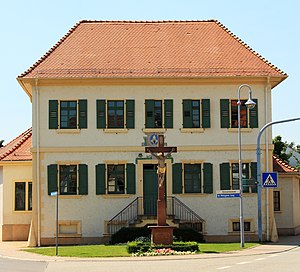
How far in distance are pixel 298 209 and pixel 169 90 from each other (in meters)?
12.0

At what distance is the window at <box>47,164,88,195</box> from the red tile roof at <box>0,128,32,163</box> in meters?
3.24

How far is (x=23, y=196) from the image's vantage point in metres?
35.7

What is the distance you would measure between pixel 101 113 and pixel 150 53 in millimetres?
4484

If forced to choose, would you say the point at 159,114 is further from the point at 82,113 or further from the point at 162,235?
the point at 162,235

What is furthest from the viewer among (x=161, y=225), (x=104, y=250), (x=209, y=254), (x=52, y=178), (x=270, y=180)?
(x=52, y=178)

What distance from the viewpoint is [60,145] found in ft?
108

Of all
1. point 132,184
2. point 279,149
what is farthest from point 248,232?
point 279,149

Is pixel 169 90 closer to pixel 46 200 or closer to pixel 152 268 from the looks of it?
pixel 46 200

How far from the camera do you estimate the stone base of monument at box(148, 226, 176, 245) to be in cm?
2712

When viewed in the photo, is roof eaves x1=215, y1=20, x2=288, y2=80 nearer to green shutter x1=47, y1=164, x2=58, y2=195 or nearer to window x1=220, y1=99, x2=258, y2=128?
window x1=220, y1=99, x2=258, y2=128

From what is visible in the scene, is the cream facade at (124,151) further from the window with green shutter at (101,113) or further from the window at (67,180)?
the window at (67,180)

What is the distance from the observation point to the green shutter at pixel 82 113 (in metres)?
33.1

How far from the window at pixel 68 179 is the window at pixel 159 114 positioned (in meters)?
3.79

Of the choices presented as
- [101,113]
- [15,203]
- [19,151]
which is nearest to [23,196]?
[15,203]
